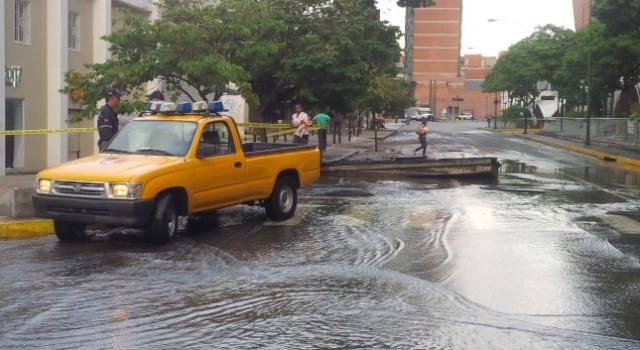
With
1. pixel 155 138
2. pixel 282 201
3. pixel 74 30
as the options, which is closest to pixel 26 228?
pixel 155 138

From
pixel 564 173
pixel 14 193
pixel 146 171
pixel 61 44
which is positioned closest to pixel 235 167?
pixel 146 171

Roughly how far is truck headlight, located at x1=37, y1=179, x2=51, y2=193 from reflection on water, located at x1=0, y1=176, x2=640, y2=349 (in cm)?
72

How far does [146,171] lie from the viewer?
9.51m

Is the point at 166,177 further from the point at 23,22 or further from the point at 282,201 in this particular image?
the point at 23,22

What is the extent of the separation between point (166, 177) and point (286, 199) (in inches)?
123

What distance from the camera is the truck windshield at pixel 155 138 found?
412 inches

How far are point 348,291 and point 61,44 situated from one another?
54.9 ft

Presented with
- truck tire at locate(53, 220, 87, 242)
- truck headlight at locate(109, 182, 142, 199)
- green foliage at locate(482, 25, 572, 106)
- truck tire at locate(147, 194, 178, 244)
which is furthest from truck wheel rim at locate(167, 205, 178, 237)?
green foliage at locate(482, 25, 572, 106)

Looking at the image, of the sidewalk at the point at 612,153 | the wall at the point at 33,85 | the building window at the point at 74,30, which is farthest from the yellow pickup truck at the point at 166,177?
the sidewalk at the point at 612,153

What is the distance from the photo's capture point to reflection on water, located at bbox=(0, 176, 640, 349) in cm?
590

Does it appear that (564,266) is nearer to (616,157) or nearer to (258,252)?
(258,252)

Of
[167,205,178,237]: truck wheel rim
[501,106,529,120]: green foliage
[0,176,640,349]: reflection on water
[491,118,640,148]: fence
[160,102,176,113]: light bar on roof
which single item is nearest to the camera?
[0,176,640,349]: reflection on water

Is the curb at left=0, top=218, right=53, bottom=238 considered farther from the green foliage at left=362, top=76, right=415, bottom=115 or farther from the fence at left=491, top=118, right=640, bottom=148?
the fence at left=491, top=118, right=640, bottom=148

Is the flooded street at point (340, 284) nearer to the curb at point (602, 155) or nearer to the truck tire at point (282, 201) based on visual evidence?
the truck tire at point (282, 201)
